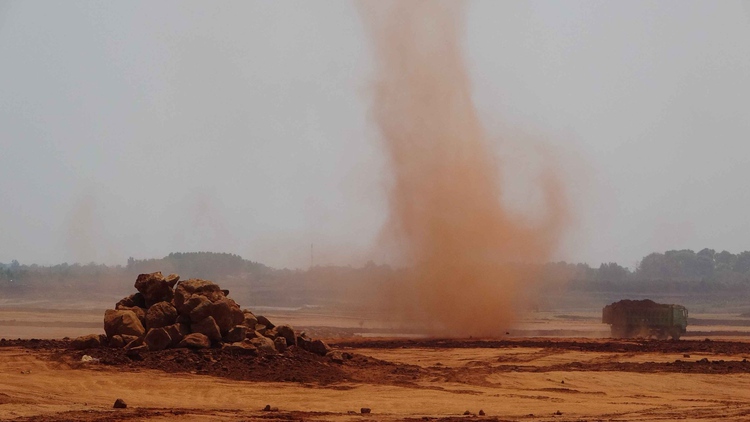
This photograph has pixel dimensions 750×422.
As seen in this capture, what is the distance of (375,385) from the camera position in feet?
84.7

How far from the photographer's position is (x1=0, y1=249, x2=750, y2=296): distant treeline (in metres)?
115

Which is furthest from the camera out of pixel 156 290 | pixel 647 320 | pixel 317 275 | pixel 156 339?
pixel 317 275

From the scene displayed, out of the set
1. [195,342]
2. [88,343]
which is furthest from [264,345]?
[88,343]

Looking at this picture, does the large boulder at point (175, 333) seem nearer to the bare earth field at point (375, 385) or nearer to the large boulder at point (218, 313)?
the large boulder at point (218, 313)

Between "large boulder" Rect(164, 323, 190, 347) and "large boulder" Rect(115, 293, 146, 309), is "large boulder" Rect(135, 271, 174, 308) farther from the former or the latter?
"large boulder" Rect(164, 323, 190, 347)

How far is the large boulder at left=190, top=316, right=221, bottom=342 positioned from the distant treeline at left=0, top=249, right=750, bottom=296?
41.6 meters

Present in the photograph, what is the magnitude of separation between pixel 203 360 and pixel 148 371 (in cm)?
185

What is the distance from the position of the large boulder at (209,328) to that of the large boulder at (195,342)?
27 cm

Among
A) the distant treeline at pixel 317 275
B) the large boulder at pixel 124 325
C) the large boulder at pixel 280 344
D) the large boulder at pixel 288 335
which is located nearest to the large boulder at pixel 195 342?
the large boulder at pixel 124 325

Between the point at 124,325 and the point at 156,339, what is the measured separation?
1.52 m

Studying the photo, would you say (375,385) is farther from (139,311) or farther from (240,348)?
(139,311)

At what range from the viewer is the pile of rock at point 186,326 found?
93.1ft

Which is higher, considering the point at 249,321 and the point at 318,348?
the point at 249,321

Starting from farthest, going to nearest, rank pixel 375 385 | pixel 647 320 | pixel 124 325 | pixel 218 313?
pixel 647 320
pixel 218 313
pixel 124 325
pixel 375 385
